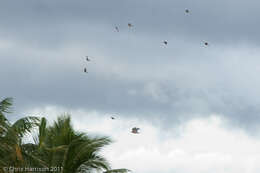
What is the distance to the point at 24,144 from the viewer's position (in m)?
16.8

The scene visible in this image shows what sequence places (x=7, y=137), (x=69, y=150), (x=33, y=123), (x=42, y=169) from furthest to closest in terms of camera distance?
(x=69, y=150)
(x=42, y=169)
(x=33, y=123)
(x=7, y=137)

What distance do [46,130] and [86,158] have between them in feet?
6.67

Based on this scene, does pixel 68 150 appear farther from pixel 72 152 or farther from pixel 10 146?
pixel 10 146

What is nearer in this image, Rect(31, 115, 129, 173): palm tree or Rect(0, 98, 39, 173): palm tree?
Rect(0, 98, 39, 173): palm tree

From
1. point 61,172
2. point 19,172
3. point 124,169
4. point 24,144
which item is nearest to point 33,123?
point 24,144

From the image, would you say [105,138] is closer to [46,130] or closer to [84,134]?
[84,134]

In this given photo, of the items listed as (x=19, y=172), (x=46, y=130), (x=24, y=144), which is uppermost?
(x=46, y=130)

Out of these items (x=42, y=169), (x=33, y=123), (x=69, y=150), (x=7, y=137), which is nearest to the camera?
(x=7, y=137)

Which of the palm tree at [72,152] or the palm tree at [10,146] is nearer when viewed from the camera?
the palm tree at [10,146]

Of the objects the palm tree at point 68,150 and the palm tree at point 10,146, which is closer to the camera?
the palm tree at point 10,146

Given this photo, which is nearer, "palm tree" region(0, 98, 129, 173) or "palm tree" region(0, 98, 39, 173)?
"palm tree" region(0, 98, 39, 173)

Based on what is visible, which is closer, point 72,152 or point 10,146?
point 10,146

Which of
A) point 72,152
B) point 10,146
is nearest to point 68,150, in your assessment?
point 72,152

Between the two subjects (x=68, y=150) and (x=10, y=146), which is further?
(x=68, y=150)
